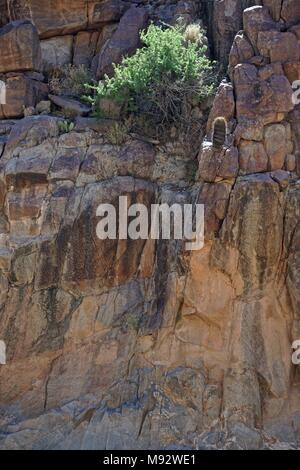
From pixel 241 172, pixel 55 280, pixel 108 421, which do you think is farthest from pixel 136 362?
pixel 241 172

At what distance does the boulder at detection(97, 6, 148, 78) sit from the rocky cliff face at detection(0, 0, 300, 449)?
2100 millimetres

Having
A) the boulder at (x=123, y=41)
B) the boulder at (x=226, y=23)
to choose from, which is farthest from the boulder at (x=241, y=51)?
the boulder at (x=123, y=41)

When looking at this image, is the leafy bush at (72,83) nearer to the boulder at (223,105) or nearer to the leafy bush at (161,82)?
the leafy bush at (161,82)

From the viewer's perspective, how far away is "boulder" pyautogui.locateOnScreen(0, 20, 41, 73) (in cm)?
1181

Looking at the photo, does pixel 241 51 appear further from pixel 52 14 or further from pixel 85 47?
pixel 52 14

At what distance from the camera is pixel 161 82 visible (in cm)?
1082

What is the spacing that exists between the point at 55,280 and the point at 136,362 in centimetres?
175

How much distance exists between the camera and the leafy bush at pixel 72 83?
11891mm

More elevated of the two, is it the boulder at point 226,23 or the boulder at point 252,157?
the boulder at point 226,23

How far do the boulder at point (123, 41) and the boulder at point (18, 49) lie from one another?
4.20 ft

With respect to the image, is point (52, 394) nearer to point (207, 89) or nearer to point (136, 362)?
point (136, 362)

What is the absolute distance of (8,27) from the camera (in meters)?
12.0
